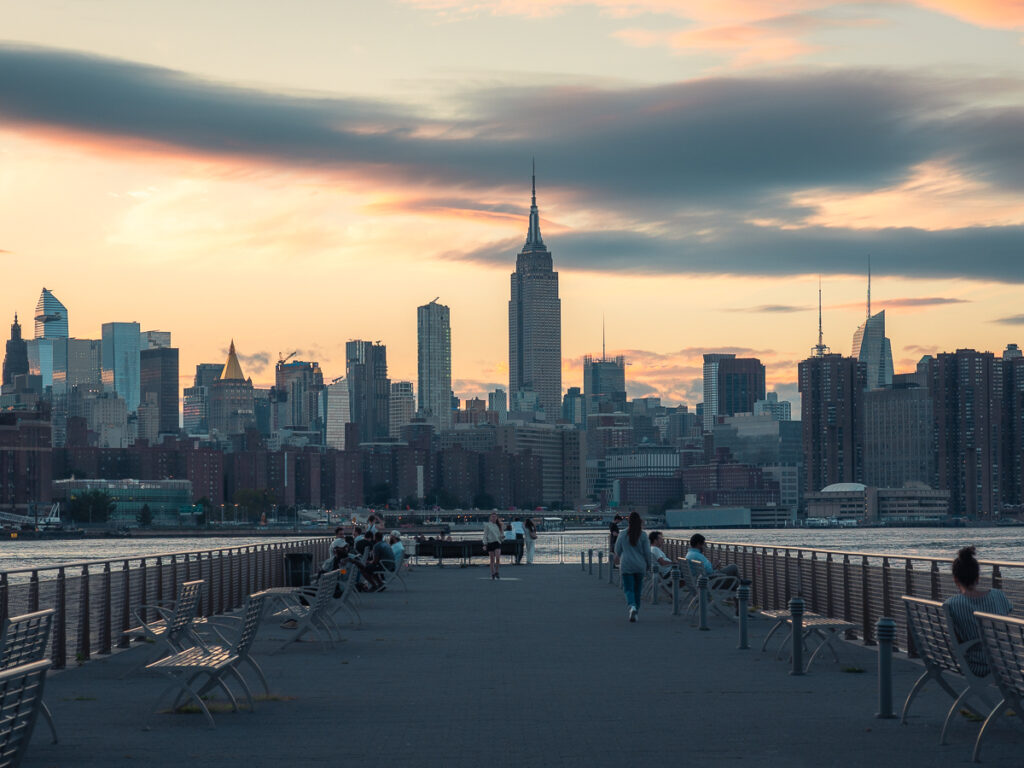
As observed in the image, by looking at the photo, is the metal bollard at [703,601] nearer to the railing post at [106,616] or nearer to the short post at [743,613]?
the short post at [743,613]

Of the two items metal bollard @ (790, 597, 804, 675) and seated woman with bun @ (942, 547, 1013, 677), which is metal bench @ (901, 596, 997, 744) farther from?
metal bollard @ (790, 597, 804, 675)

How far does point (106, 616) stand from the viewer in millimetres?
17219

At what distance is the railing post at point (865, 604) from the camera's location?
1745 centimetres

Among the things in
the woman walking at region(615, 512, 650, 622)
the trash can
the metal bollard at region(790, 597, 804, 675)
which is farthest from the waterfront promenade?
the trash can

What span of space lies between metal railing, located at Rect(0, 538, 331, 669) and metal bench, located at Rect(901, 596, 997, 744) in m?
8.40

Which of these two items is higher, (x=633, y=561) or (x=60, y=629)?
(x=633, y=561)

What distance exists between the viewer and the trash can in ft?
92.9

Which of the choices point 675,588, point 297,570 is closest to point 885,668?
point 675,588

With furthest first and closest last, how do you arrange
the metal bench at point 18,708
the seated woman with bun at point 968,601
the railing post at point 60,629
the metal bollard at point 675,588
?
the metal bollard at point 675,588 < the railing post at point 60,629 < the seated woman with bun at point 968,601 < the metal bench at point 18,708

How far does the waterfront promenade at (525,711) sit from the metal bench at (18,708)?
141 cm

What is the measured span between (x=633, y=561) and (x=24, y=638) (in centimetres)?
1269

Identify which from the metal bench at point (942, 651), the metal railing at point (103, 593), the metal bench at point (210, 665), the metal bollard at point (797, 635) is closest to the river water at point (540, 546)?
the metal railing at point (103, 593)

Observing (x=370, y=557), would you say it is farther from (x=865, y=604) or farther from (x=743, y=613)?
(x=743, y=613)

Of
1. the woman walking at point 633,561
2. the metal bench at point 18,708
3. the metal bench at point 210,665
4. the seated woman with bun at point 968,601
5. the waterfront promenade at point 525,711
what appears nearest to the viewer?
the metal bench at point 18,708
